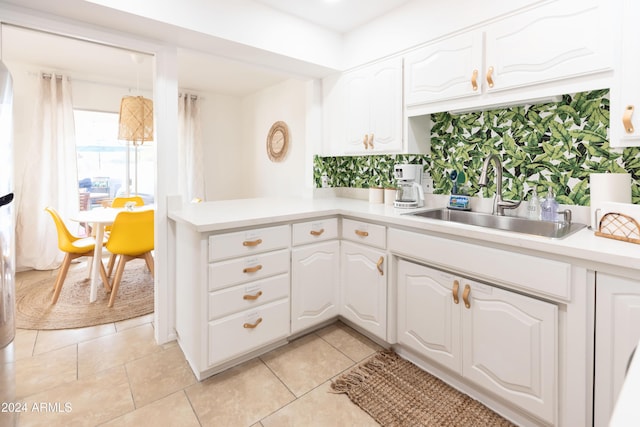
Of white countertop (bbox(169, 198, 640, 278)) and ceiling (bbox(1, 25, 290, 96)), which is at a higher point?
ceiling (bbox(1, 25, 290, 96))

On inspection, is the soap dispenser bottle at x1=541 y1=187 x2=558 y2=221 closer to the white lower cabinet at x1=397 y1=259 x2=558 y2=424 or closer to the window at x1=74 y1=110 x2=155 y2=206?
the white lower cabinet at x1=397 y1=259 x2=558 y2=424

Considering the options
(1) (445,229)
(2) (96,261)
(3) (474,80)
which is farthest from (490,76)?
(2) (96,261)

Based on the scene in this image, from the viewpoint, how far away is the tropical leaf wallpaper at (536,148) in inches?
63.6

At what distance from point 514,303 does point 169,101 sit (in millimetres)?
2286

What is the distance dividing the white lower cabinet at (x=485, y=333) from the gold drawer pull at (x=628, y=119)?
2.70ft

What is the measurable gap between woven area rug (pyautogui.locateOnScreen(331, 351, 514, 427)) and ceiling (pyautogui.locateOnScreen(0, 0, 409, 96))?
2.32 m

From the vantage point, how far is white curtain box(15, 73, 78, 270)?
3.66 metres

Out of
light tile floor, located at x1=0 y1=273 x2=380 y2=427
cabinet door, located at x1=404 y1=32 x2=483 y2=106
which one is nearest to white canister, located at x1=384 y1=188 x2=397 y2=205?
cabinet door, located at x1=404 y1=32 x2=483 y2=106

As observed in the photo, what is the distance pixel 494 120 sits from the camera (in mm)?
2004

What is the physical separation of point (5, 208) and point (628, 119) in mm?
2433

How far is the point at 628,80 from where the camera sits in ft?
4.41

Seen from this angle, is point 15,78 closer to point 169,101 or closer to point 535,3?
point 169,101

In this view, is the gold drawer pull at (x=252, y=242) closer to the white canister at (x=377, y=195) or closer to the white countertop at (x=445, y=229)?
the white countertop at (x=445, y=229)

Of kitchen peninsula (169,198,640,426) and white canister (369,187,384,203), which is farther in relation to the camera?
white canister (369,187,384,203)
